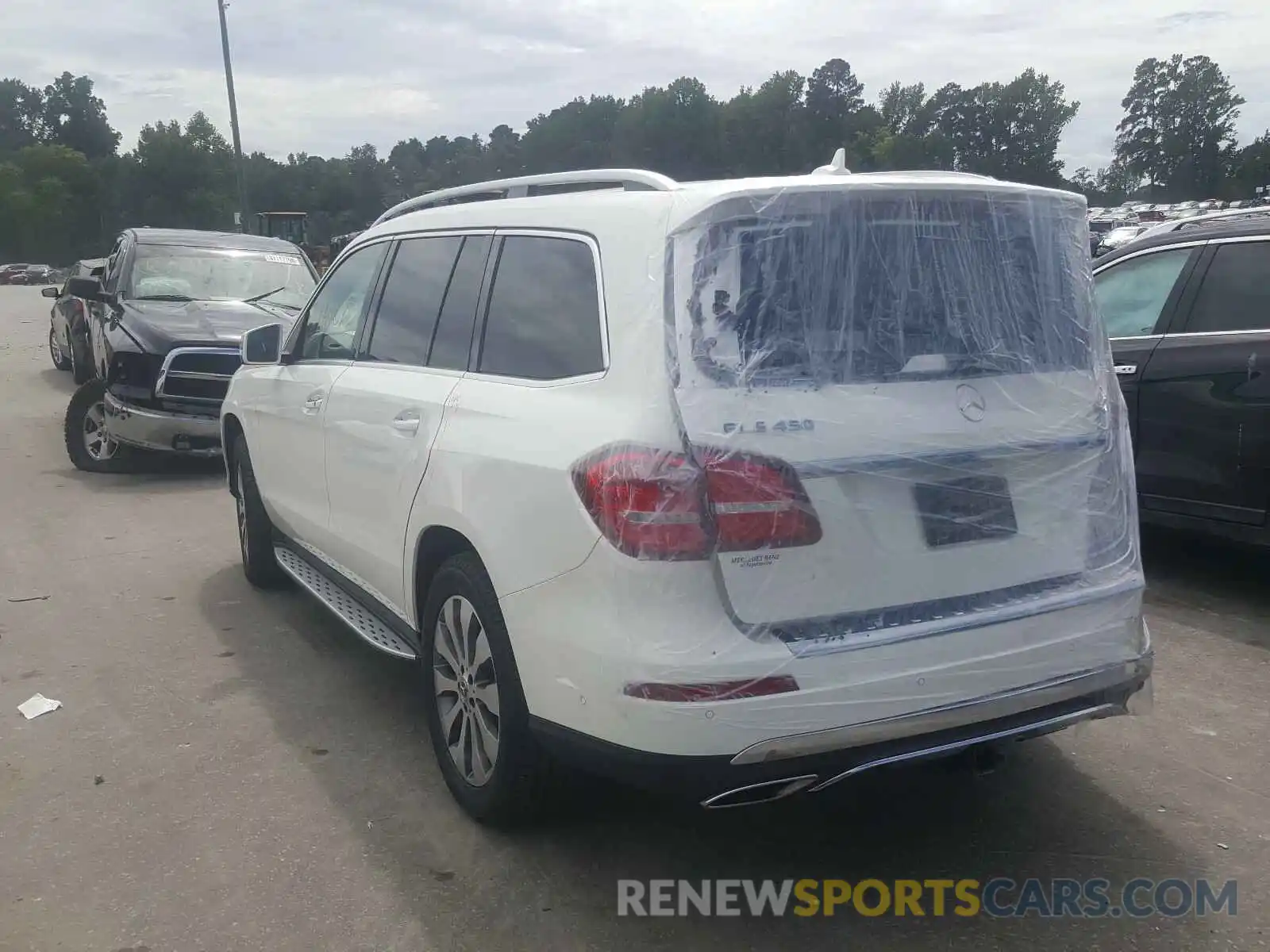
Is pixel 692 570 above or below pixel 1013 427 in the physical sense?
below

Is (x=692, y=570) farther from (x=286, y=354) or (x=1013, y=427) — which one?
(x=286, y=354)

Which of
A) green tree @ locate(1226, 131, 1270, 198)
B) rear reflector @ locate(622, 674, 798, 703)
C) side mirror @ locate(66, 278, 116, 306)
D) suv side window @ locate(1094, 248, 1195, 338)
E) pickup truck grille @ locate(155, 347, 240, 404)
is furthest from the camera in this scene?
green tree @ locate(1226, 131, 1270, 198)

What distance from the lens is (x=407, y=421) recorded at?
3.83m

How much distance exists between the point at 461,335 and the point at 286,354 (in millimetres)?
1838

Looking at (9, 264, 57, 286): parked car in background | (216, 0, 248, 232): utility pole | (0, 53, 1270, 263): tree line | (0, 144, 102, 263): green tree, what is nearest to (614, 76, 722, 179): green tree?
(0, 53, 1270, 263): tree line

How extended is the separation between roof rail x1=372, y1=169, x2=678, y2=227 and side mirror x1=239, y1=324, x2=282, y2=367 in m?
0.83

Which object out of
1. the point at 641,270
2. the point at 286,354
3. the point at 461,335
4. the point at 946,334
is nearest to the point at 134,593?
the point at 286,354

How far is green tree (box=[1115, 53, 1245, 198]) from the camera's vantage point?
94.2 m

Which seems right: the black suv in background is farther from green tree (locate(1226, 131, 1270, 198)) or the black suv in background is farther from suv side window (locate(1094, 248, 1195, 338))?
green tree (locate(1226, 131, 1270, 198))

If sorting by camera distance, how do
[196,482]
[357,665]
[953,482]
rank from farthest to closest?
1. [196,482]
2. [357,665]
3. [953,482]

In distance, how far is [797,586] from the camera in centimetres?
276

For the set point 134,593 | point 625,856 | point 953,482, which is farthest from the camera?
point 134,593

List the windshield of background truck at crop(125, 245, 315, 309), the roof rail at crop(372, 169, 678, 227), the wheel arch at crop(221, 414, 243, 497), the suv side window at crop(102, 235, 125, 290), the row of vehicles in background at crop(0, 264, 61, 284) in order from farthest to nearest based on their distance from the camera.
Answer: the row of vehicles in background at crop(0, 264, 61, 284)
the suv side window at crop(102, 235, 125, 290)
the windshield of background truck at crop(125, 245, 315, 309)
the wheel arch at crop(221, 414, 243, 497)
the roof rail at crop(372, 169, 678, 227)

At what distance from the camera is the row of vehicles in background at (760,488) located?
2729mm
